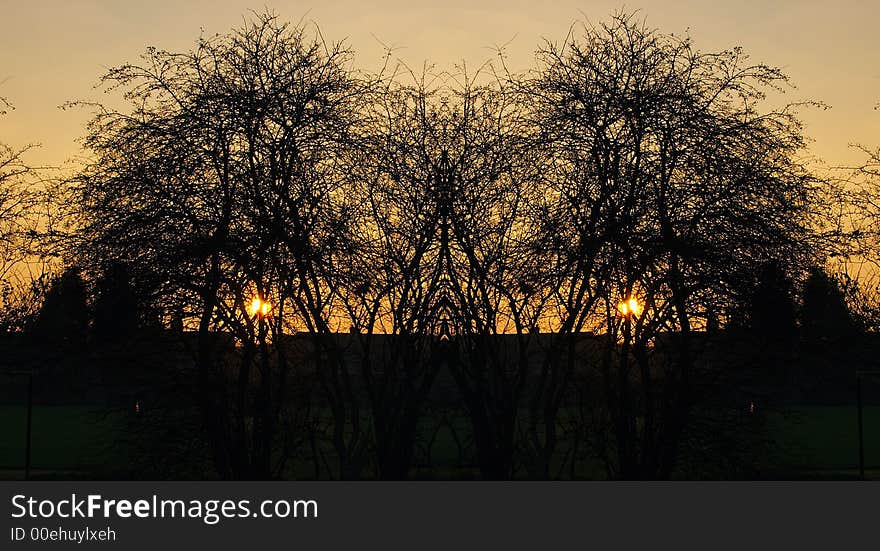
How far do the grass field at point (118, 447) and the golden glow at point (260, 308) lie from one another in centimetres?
269

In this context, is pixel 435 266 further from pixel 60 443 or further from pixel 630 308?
pixel 60 443

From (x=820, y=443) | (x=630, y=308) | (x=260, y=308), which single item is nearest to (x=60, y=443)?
(x=260, y=308)

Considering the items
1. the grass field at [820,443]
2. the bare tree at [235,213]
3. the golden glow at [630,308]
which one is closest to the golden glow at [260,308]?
the bare tree at [235,213]

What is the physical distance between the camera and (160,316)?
45.7 ft

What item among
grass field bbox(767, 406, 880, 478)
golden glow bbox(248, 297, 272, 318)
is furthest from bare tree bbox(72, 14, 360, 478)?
grass field bbox(767, 406, 880, 478)

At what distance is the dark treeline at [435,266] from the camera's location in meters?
13.9

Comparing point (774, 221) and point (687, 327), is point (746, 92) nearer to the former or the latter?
point (774, 221)

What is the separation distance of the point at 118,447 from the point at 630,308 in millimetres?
8530

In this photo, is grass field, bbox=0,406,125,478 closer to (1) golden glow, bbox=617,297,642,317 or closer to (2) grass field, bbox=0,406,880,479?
(2) grass field, bbox=0,406,880,479

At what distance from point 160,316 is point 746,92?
28.7ft

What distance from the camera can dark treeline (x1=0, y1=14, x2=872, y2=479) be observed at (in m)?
13.9

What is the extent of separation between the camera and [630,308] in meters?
14.5
